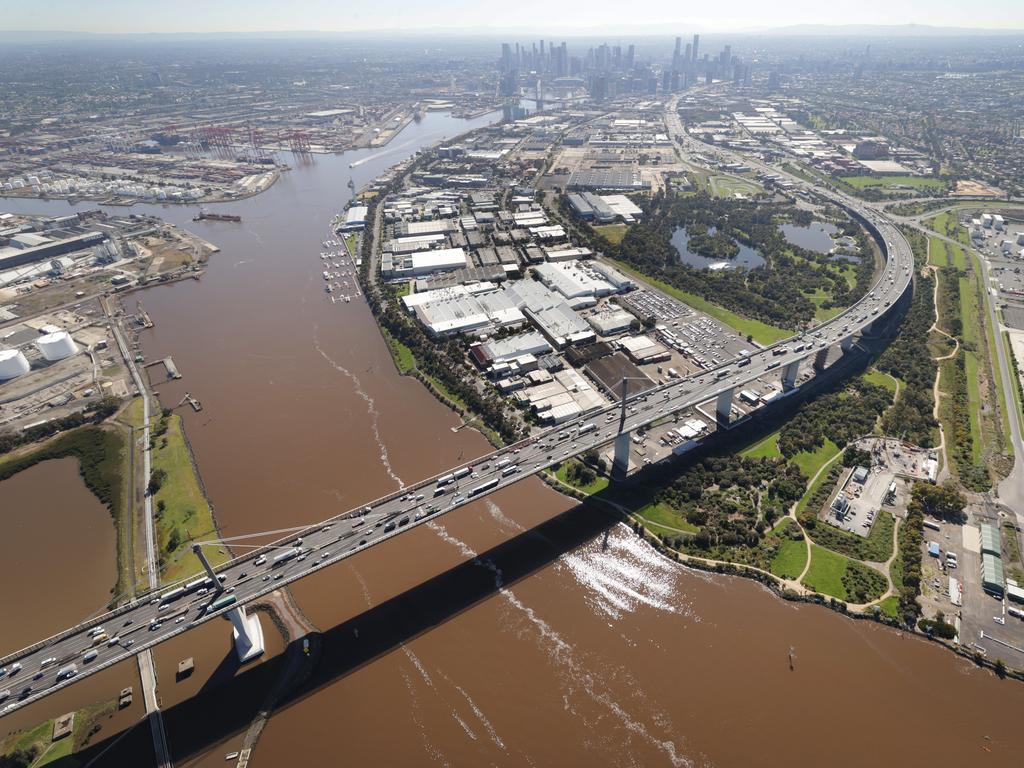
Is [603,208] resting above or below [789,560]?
above

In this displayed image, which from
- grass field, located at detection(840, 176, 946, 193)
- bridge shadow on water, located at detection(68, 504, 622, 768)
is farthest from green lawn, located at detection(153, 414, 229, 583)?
grass field, located at detection(840, 176, 946, 193)

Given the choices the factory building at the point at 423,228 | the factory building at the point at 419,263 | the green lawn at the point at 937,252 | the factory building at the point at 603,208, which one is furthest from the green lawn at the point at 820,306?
the factory building at the point at 423,228

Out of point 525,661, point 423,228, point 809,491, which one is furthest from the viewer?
point 423,228

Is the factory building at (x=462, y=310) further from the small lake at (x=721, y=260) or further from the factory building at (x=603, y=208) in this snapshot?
the factory building at (x=603, y=208)

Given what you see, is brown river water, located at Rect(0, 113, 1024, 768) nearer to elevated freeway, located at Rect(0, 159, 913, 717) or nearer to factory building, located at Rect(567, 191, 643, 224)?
elevated freeway, located at Rect(0, 159, 913, 717)

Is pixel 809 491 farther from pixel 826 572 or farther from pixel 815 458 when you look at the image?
pixel 826 572

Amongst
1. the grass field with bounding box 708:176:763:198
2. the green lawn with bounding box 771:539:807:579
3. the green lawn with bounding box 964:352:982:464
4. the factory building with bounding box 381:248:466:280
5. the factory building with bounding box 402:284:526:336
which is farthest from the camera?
the grass field with bounding box 708:176:763:198

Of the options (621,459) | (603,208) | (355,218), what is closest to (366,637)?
(621,459)
